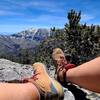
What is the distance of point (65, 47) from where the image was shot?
44.2 m

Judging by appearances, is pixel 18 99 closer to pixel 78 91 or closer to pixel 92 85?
pixel 92 85

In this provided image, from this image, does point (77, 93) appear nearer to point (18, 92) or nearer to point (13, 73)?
point (13, 73)

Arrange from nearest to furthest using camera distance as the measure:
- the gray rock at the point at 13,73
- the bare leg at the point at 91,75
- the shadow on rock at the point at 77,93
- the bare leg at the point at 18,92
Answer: the bare leg at the point at 18,92, the bare leg at the point at 91,75, the shadow on rock at the point at 77,93, the gray rock at the point at 13,73

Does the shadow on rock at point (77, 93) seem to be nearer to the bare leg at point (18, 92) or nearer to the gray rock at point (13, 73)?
the gray rock at point (13, 73)

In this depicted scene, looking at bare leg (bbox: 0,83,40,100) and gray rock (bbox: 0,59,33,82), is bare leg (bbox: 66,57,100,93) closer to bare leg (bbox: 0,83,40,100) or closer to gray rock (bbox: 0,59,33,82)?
bare leg (bbox: 0,83,40,100)

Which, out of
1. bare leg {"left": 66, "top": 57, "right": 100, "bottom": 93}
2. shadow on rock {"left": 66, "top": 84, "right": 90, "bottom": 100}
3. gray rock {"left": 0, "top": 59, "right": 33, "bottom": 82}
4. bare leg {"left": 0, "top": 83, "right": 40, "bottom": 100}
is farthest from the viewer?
gray rock {"left": 0, "top": 59, "right": 33, "bottom": 82}

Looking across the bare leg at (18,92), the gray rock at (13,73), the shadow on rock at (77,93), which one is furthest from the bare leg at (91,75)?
the gray rock at (13,73)

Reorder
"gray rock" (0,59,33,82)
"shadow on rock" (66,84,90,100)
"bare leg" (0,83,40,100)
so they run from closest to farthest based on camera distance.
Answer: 1. "bare leg" (0,83,40,100)
2. "shadow on rock" (66,84,90,100)
3. "gray rock" (0,59,33,82)

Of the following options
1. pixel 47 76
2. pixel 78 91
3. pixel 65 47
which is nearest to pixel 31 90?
pixel 47 76

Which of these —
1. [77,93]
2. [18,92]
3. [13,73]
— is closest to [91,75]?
[18,92]

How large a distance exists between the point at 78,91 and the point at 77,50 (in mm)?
38768

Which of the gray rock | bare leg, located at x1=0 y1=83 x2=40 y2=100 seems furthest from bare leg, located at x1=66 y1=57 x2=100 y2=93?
the gray rock

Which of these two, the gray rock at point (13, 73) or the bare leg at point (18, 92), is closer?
the bare leg at point (18, 92)

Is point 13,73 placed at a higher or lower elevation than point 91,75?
lower
